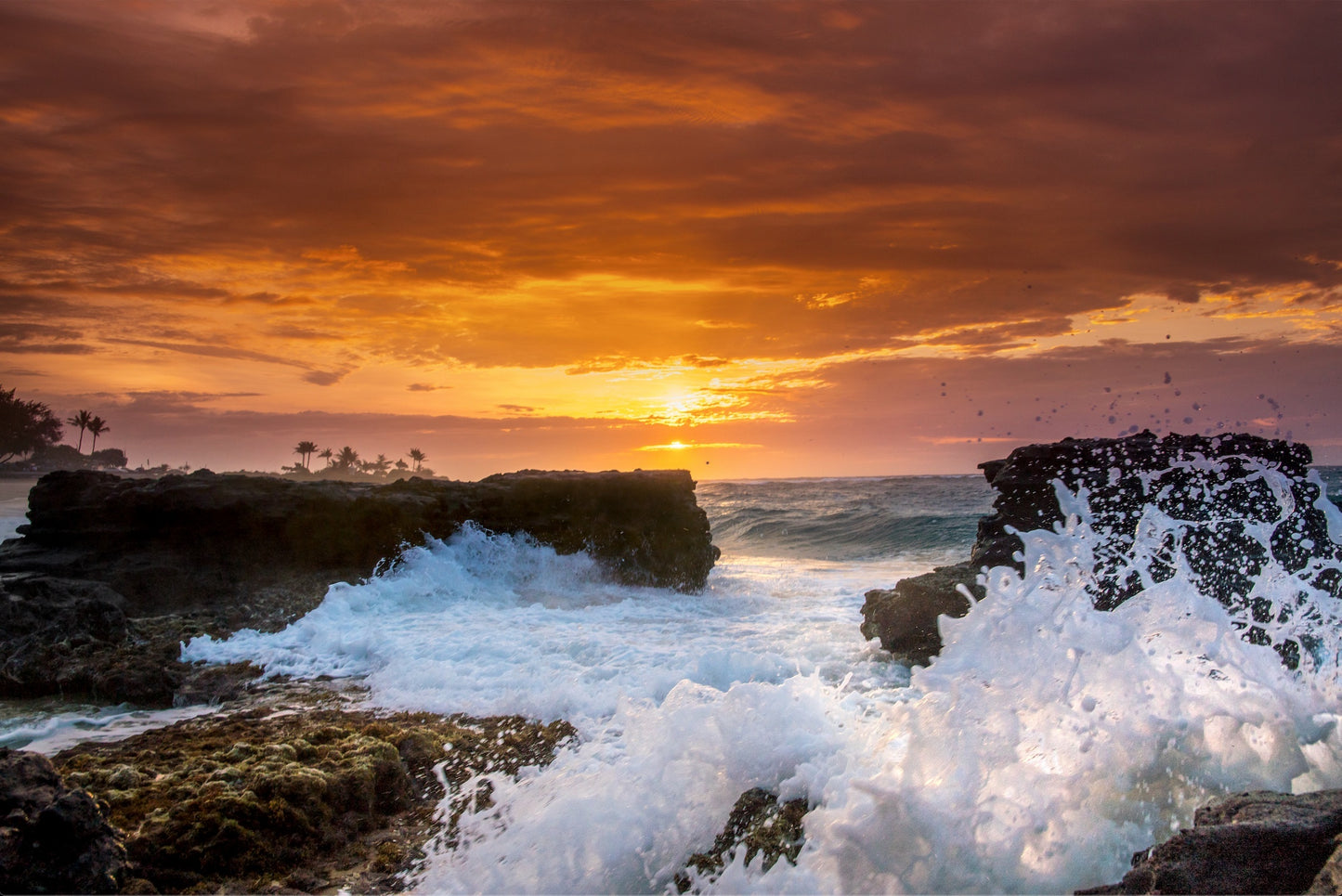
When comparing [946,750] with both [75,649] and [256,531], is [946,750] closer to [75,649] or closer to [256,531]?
[75,649]

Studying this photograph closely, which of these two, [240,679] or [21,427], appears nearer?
[240,679]

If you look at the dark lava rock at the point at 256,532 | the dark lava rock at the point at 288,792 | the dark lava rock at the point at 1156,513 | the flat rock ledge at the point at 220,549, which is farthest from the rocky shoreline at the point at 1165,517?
the dark lava rock at the point at 256,532

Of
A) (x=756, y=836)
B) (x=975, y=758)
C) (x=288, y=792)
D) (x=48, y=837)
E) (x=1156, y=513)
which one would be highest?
(x=1156, y=513)

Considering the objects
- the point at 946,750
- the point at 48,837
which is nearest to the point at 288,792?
A: the point at 48,837

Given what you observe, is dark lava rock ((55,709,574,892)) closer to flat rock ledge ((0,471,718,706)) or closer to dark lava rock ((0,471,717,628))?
flat rock ledge ((0,471,718,706))

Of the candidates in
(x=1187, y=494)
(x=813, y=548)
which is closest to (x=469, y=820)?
(x=1187, y=494)

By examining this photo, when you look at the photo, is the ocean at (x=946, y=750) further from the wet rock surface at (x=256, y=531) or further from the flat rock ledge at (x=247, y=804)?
the wet rock surface at (x=256, y=531)

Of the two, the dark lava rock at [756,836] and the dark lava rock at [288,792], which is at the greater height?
the dark lava rock at [756,836]

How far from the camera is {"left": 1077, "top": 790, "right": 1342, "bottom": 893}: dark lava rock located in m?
Result: 2.50

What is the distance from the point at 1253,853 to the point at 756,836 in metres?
1.85

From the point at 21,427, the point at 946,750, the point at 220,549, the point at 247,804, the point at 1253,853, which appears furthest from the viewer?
the point at 21,427

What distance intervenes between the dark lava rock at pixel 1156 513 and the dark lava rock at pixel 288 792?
396cm

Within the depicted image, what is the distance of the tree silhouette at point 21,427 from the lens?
130 feet

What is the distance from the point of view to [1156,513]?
7520 mm
